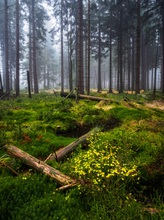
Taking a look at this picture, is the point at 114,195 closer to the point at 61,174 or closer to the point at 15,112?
the point at 61,174

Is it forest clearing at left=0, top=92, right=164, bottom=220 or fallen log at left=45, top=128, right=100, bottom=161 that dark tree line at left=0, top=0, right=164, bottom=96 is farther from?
fallen log at left=45, top=128, right=100, bottom=161

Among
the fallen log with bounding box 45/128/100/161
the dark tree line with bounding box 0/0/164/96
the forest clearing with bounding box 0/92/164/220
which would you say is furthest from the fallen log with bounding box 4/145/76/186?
the dark tree line with bounding box 0/0/164/96

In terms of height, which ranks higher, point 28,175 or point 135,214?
point 28,175

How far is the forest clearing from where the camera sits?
3.22 meters

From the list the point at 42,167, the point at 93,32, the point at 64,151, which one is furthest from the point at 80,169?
the point at 93,32

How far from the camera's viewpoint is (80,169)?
4.13 m

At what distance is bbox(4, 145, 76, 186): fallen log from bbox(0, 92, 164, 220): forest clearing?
0.07ft

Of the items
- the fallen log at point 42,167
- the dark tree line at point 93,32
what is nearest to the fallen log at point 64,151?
the fallen log at point 42,167

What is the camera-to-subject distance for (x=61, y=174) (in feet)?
13.3

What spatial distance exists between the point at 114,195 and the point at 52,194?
1.17 metres

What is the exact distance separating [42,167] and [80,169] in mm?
852

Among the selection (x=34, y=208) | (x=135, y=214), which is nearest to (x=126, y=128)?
(x=135, y=214)

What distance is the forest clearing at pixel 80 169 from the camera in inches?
127

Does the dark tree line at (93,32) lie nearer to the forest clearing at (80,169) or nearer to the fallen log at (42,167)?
the forest clearing at (80,169)
